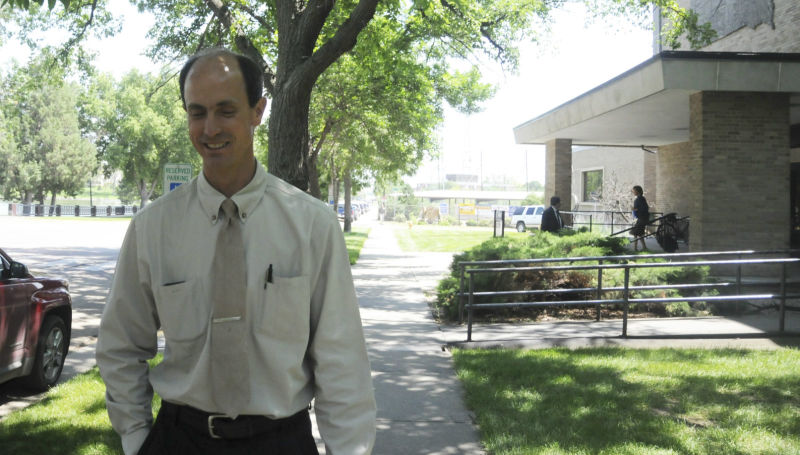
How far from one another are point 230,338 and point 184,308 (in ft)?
0.60

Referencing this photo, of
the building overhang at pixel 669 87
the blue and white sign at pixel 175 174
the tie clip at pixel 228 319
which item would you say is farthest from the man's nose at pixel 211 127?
the building overhang at pixel 669 87

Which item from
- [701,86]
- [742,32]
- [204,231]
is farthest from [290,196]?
[742,32]

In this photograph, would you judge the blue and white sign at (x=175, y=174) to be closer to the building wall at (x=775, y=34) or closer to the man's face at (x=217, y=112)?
the man's face at (x=217, y=112)

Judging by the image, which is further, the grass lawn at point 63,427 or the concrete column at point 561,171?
the concrete column at point 561,171

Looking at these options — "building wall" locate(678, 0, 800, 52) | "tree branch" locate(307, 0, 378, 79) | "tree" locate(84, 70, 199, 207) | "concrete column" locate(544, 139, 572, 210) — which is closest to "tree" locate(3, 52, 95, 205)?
"tree" locate(84, 70, 199, 207)

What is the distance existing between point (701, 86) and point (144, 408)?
13.3 m

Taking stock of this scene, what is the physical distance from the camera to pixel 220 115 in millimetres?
2162

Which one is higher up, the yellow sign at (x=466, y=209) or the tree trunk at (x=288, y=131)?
the tree trunk at (x=288, y=131)

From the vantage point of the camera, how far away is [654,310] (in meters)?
10.9

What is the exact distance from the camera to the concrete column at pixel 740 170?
13.8 metres

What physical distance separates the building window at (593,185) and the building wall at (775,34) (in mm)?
18338

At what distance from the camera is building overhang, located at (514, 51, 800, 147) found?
13266 millimetres

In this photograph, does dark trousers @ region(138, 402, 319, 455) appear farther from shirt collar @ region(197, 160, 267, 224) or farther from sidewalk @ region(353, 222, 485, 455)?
sidewalk @ region(353, 222, 485, 455)

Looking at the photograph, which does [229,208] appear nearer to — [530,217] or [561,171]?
[561,171]
